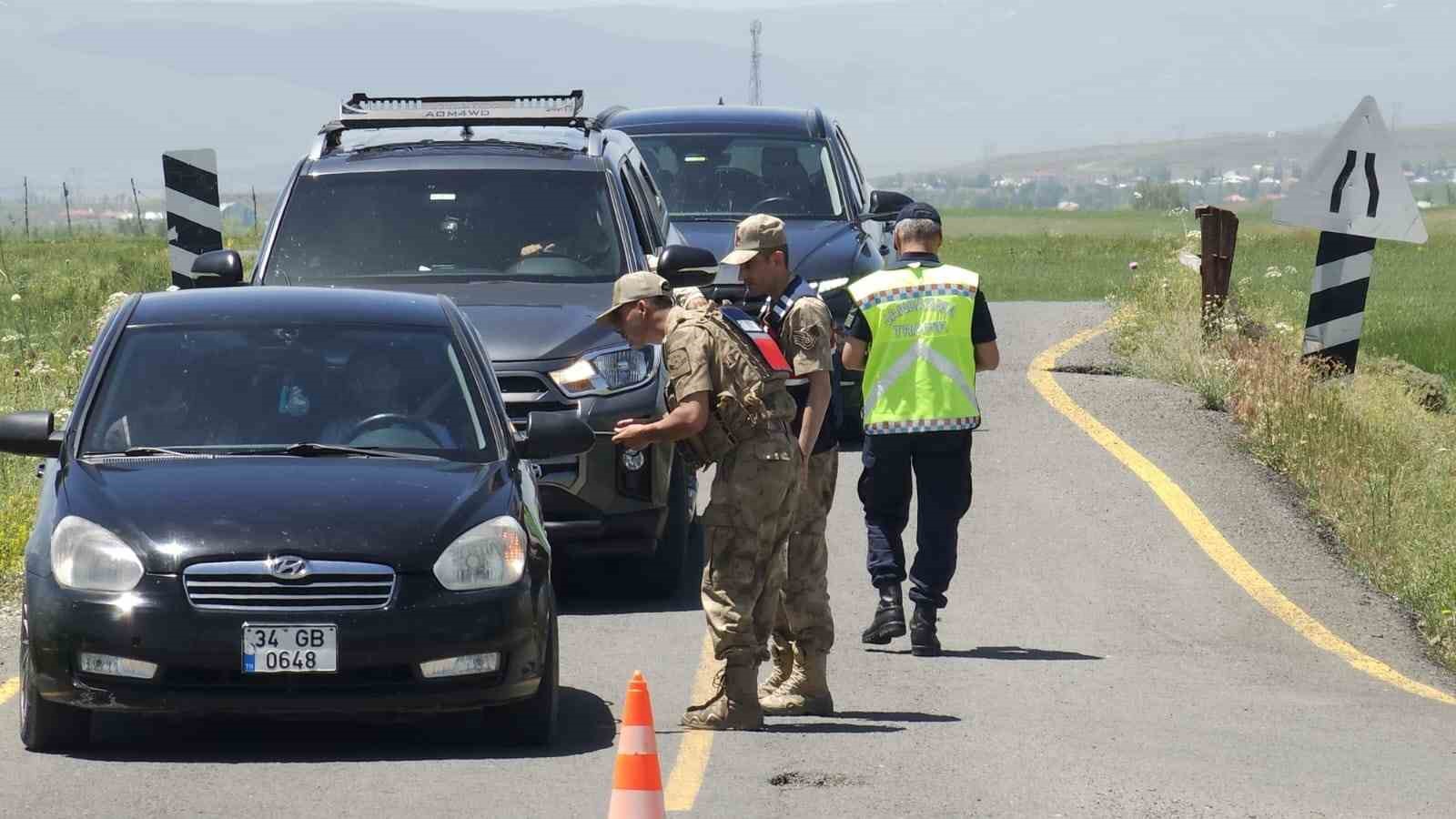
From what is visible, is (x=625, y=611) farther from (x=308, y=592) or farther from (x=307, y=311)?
(x=308, y=592)

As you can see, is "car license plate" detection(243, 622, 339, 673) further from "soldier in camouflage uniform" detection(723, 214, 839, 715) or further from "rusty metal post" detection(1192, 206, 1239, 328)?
"rusty metal post" detection(1192, 206, 1239, 328)

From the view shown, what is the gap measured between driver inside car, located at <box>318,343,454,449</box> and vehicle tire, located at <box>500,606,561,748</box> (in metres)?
0.98

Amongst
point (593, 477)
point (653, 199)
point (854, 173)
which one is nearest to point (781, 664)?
point (593, 477)

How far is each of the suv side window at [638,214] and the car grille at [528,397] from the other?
1.64 m

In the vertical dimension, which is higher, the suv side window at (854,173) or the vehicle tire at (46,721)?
the suv side window at (854,173)

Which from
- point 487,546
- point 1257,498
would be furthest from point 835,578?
point 487,546

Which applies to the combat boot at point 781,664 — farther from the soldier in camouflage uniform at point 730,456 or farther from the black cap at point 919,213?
the black cap at point 919,213

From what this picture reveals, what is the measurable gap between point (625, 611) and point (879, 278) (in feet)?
6.40

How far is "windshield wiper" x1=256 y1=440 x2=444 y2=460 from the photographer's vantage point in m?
8.34

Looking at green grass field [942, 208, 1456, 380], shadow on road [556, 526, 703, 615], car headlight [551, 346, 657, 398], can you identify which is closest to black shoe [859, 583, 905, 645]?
shadow on road [556, 526, 703, 615]

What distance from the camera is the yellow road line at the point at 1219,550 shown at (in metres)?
10.3

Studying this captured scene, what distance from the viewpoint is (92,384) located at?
8.59m

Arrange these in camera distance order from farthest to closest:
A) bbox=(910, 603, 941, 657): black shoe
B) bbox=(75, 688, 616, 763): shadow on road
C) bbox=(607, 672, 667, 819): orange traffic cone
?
bbox=(910, 603, 941, 657): black shoe → bbox=(75, 688, 616, 763): shadow on road → bbox=(607, 672, 667, 819): orange traffic cone

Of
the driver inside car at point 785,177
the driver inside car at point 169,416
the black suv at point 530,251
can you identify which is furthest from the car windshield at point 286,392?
the driver inside car at point 785,177
